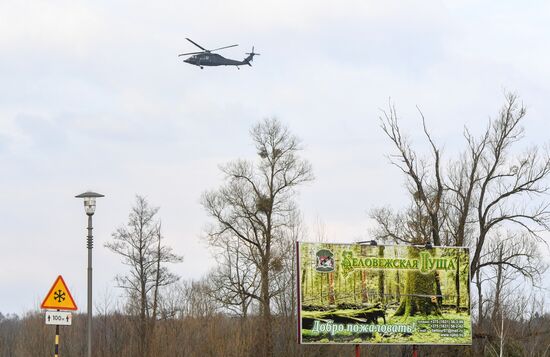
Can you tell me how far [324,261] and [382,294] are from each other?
Result: 7.83 feet

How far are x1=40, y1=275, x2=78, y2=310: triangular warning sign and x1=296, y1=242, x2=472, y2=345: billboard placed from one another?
8391mm

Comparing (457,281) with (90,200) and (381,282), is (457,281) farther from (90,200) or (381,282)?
(90,200)

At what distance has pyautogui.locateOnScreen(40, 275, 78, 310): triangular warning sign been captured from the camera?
76.5 feet

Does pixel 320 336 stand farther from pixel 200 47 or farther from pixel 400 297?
pixel 200 47

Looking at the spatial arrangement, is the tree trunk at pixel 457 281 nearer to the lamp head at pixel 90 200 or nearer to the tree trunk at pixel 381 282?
the tree trunk at pixel 381 282

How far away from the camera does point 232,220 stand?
188 feet

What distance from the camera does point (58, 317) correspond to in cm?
2347

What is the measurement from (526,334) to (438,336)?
38.1 ft

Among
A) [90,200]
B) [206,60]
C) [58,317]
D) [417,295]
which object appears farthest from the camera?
[206,60]

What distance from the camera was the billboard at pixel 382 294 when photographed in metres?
29.9

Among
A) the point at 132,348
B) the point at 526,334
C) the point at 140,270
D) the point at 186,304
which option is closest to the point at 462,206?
the point at 526,334

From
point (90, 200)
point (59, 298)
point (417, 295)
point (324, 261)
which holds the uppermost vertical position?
point (90, 200)

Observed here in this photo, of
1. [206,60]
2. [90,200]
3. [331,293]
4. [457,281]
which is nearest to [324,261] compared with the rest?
[331,293]

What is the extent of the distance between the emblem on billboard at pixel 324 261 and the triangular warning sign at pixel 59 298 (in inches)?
358
